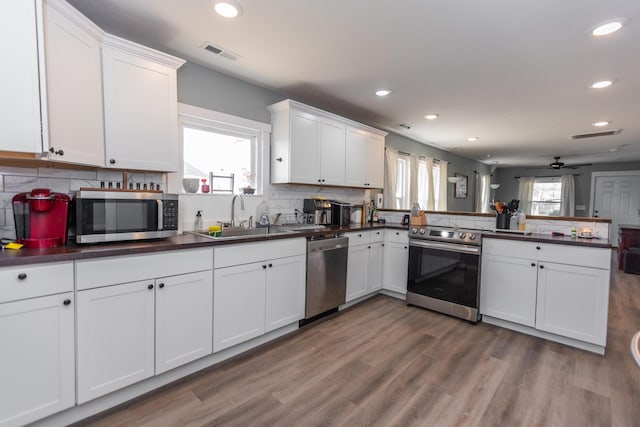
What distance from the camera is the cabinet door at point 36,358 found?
143 cm

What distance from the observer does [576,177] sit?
8.70 metres

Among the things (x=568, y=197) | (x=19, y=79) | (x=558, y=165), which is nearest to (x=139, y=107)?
(x=19, y=79)

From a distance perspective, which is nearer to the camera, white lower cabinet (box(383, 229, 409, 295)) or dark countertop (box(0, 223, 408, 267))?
dark countertop (box(0, 223, 408, 267))

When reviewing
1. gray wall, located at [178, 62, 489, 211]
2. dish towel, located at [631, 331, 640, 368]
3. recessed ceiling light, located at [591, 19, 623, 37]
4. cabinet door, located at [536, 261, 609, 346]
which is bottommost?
cabinet door, located at [536, 261, 609, 346]

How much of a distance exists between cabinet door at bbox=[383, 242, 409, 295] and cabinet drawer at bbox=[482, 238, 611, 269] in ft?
3.02

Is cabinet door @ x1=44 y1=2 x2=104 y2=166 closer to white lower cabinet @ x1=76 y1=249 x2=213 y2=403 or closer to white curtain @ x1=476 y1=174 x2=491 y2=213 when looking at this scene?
white lower cabinet @ x1=76 y1=249 x2=213 y2=403

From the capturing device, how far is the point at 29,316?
1.48 meters

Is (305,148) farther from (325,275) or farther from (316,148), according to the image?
(325,275)

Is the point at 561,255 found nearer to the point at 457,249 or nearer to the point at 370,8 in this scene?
the point at 457,249

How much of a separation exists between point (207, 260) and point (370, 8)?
1.96 m

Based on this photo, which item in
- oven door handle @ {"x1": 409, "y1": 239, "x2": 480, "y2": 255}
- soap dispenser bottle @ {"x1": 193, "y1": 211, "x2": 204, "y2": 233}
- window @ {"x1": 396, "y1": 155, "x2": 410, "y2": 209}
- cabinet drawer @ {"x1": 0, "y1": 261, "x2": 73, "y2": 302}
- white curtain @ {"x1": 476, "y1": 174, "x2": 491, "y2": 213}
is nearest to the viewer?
cabinet drawer @ {"x1": 0, "y1": 261, "x2": 73, "y2": 302}

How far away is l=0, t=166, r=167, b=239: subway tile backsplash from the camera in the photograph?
185 centimetres

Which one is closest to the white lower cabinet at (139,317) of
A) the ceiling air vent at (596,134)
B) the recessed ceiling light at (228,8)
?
the recessed ceiling light at (228,8)

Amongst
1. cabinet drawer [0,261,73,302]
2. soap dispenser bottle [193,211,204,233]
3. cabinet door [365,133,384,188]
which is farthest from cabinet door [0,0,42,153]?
cabinet door [365,133,384,188]
